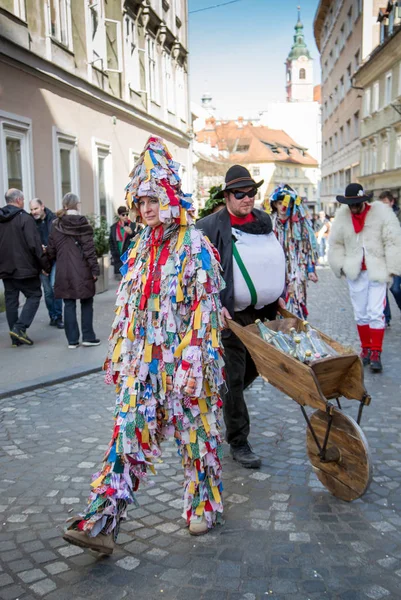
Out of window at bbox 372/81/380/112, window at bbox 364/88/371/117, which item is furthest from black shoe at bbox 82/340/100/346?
window at bbox 364/88/371/117

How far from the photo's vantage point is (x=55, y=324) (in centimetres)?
959

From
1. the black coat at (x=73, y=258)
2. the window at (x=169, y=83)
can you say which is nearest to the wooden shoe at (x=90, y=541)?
the black coat at (x=73, y=258)

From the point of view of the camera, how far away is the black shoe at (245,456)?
4.23 m

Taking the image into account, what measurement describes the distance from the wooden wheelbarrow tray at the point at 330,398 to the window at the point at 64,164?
35.8 feet

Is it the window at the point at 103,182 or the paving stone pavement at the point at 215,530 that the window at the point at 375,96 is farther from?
the paving stone pavement at the point at 215,530

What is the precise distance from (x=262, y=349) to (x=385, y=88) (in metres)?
26.6

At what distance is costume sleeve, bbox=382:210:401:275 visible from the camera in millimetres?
6488

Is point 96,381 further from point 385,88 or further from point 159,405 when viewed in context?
point 385,88

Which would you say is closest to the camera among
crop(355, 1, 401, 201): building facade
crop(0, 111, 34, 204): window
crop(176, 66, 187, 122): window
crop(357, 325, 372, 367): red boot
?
crop(357, 325, 372, 367): red boot

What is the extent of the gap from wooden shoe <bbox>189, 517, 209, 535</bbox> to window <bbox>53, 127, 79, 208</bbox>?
1138cm

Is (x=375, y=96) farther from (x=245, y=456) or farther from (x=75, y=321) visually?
(x=245, y=456)

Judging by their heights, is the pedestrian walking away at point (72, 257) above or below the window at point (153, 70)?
below

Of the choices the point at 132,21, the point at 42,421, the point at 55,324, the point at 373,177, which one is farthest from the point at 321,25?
the point at 42,421

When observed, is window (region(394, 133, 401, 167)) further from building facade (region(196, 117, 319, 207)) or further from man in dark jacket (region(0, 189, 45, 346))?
building facade (region(196, 117, 319, 207))
